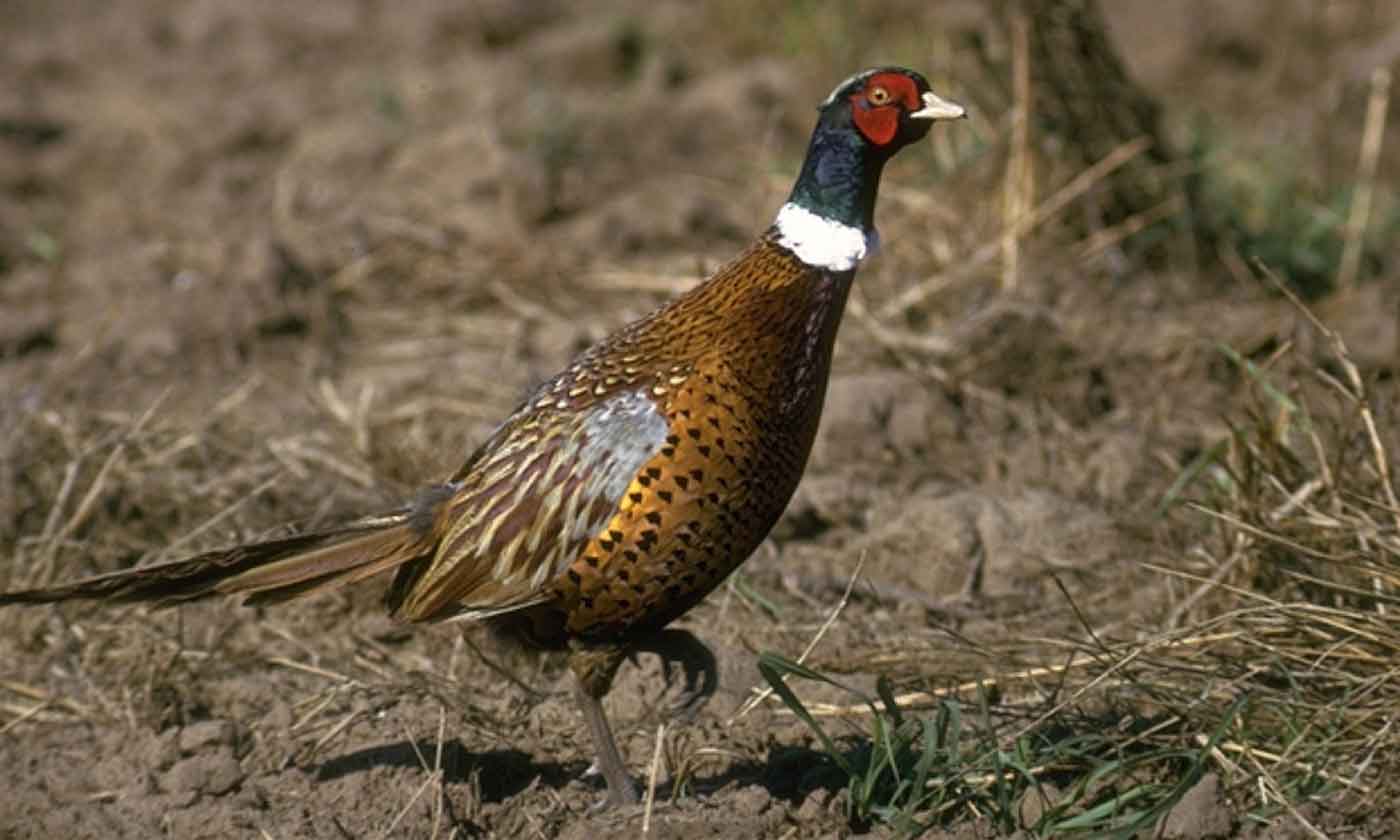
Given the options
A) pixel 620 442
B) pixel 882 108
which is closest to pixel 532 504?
pixel 620 442

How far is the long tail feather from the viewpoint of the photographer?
162 inches

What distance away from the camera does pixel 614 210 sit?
25.9ft

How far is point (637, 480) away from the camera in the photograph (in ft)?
13.2

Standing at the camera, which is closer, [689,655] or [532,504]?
[532,504]

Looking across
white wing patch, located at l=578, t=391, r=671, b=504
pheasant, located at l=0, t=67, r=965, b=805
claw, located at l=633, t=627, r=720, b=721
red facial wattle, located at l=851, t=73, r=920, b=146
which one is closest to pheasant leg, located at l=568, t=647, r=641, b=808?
pheasant, located at l=0, t=67, r=965, b=805

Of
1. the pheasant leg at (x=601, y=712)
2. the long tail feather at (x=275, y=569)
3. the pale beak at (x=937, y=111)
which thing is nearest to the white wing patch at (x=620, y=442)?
the pheasant leg at (x=601, y=712)

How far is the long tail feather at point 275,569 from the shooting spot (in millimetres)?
4121

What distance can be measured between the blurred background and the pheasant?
1.32 feet

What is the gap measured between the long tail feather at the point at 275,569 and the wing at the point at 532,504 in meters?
0.08

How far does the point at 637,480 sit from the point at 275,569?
727mm

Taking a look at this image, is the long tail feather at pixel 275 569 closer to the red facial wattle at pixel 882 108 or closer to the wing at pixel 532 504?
the wing at pixel 532 504

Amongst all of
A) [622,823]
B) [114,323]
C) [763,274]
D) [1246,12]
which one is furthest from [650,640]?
[1246,12]

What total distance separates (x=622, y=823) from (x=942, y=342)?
274 cm

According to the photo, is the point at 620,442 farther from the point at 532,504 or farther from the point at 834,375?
the point at 834,375
